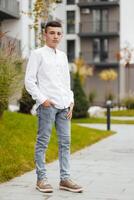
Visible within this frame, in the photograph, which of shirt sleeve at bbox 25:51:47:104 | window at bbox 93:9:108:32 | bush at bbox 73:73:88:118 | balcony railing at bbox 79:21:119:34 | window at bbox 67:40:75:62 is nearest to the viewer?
shirt sleeve at bbox 25:51:47:104

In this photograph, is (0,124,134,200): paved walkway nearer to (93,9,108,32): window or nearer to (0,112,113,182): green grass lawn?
(0,112,113,182): green grass lawn

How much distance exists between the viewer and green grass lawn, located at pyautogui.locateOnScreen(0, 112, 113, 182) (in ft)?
30.2

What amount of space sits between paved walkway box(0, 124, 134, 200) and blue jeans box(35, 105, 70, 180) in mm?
300

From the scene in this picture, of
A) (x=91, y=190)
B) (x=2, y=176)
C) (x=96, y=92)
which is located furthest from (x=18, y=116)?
(x=96, y=92)

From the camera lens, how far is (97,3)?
193ft

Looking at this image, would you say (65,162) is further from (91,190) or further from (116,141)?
(116,141)

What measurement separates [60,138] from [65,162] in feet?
1.02

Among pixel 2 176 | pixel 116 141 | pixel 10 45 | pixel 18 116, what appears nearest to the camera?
pixel 2 176

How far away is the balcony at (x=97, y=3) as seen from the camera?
5850cm

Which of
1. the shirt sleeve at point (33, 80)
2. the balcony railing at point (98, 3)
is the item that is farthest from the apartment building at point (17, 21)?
the shirt sleeve at point (33, 80)

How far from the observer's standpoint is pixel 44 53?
24.1 ft

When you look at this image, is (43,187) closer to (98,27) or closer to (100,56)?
(100,56)

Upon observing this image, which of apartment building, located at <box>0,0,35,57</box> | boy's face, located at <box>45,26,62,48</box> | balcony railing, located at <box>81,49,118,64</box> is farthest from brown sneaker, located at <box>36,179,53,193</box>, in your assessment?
balcony railing, located at <box>81,49,118,64</box>

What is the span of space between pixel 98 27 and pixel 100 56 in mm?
2915
